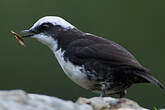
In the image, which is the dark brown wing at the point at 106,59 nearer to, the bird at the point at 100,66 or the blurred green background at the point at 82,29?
the bird at the point at 100,66

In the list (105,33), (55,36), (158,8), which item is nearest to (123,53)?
(55,36)

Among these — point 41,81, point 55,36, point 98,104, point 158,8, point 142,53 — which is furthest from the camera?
point 158,8

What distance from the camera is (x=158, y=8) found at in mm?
17672

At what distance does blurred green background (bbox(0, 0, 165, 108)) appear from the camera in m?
15.4

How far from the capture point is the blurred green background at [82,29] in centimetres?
1538

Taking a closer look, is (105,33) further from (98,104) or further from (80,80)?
(98,104)

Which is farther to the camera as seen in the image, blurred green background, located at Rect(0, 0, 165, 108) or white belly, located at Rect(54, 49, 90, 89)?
blurred green background, located at Rect(0, 0, 165, 108)

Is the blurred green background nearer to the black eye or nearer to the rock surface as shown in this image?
the black eye

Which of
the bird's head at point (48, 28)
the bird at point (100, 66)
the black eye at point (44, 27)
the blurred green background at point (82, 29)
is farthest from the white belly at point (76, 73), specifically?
the blurred green background at point (82, 29)

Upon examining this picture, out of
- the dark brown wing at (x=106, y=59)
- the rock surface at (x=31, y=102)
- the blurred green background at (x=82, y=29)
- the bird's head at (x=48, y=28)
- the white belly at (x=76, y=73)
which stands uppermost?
the rock surface at (x=31, y=102)

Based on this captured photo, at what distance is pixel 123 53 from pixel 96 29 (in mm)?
7916

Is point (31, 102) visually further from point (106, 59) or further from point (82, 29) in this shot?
point (82, 29)

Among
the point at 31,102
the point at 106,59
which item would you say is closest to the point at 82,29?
the point at 106,59

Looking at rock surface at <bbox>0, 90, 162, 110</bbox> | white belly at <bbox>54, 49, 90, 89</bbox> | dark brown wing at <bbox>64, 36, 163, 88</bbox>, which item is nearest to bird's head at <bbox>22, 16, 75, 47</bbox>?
dark brown wing at <bbox>64, 36, 163, 88</bbox>
